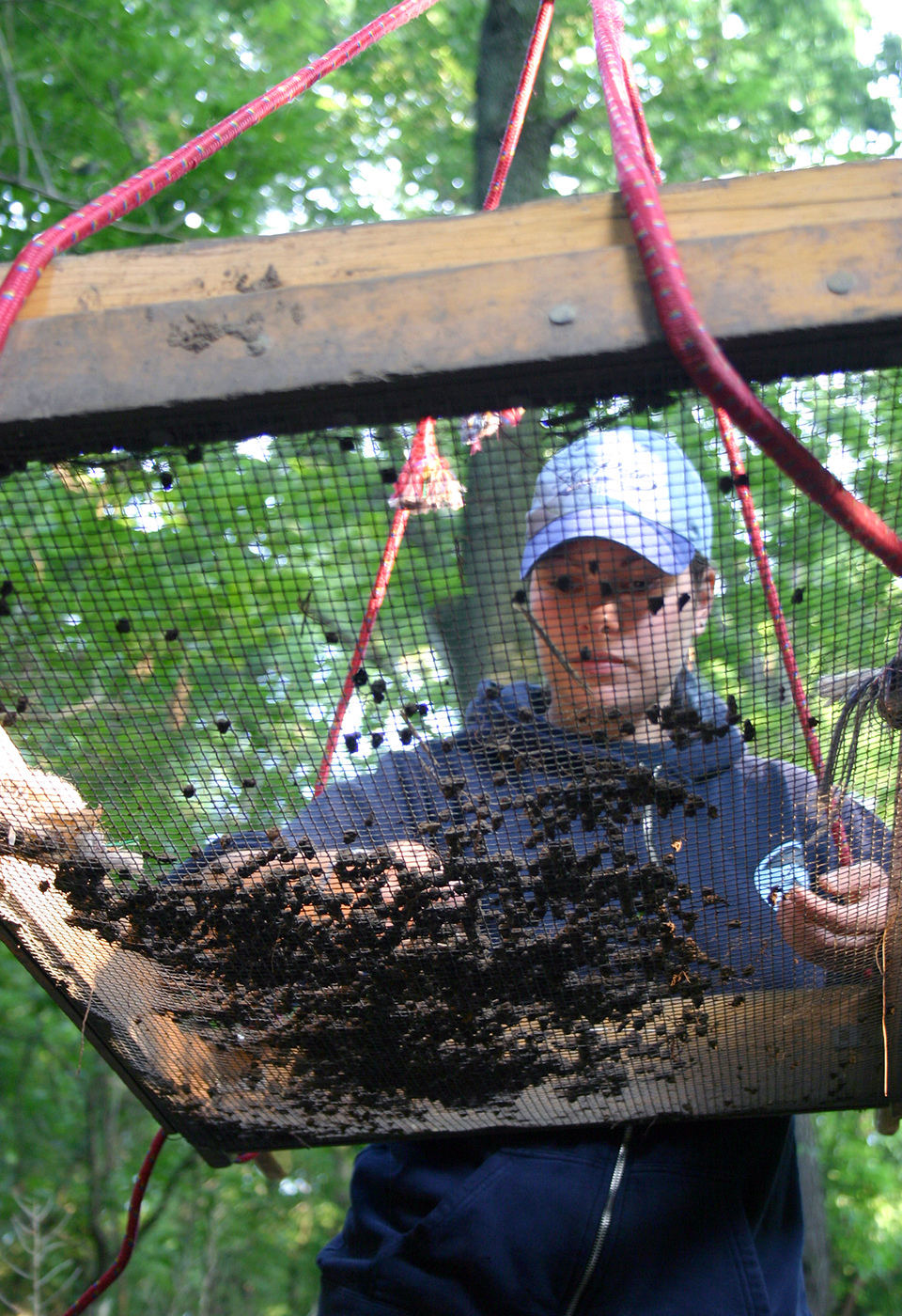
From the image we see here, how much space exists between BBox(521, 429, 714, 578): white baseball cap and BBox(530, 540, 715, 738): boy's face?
25 millimetres

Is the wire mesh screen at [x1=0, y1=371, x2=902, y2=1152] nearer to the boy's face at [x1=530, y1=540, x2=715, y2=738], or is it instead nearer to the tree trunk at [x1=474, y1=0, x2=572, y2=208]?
the boy's face at [x1=530, y1=540, x2=715, y2=738]

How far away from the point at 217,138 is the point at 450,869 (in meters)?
1.09

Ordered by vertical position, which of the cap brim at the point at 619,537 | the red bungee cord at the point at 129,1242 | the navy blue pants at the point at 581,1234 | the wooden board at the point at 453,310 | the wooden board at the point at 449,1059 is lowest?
the red bungee cord at the point at 129,1242

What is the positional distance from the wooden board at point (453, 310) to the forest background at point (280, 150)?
13.7 feet

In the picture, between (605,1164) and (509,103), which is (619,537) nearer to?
(605,1164)

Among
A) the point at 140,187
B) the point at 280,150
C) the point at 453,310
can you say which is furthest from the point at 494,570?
the point at 280,150

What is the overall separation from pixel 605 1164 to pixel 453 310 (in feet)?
4.85

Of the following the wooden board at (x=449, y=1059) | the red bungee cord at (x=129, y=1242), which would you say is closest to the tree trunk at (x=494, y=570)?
the wooden board at (x=449, y=1059)

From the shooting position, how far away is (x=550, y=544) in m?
1.41

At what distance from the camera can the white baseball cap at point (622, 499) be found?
4.30ft

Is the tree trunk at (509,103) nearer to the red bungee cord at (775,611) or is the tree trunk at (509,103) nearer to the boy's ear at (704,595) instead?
the red bungee cord at (775,611)

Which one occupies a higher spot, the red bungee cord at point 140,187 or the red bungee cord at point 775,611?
the red bungee cord at point 140,187

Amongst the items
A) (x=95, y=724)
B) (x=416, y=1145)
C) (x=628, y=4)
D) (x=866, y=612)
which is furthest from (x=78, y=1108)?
(x=628, y=4)

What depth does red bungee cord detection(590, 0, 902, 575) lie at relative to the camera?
36.2 inches
